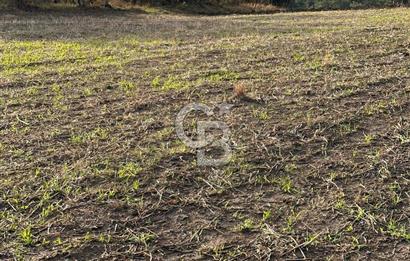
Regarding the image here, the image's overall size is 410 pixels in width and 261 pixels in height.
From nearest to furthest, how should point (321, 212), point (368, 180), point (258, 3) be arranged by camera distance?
point (321, 212), point (368, 180), point (258, 3)

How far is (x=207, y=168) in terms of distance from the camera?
3.35 meters

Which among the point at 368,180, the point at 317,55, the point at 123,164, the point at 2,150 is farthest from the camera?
the point at 317,55

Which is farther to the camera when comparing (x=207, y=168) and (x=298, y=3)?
(x=298, y=3)

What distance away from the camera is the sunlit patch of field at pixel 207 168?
260 cm

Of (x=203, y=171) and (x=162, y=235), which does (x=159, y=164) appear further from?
(x=162, y=235)

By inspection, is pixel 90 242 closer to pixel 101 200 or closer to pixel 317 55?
pixel 101 200

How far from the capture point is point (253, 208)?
288 centimetres

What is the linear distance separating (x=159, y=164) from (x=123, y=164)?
240mm

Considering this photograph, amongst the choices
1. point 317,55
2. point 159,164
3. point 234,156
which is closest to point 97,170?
point 159,164

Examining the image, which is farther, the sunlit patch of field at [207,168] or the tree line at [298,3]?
the tree line at [298,3]

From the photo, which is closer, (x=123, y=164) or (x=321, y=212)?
(x=321, y=212)

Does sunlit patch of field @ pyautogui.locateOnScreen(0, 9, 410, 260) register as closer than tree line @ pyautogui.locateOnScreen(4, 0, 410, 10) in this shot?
Yes

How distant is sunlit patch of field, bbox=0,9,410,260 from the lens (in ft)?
8.54

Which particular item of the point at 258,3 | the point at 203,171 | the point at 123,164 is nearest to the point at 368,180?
the point at 203,171
